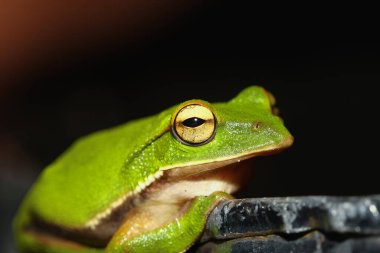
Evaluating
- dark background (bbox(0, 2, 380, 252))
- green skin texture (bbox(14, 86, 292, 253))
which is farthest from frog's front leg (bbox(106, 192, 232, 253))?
dark background (bbox(0, 2, 380, 252))

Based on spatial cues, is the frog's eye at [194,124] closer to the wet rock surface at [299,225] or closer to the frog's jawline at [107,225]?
the frog's jawline at [107,225]

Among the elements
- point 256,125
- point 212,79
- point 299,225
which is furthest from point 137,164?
point 212,79

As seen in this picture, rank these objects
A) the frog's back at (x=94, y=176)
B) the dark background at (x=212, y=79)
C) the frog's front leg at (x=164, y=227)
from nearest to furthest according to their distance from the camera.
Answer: the frog's front leg at (x=164, y=227), the frog's back at (x=94, y=176), the dark background at (x=212, y=79)

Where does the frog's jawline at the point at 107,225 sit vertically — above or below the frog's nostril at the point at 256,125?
below

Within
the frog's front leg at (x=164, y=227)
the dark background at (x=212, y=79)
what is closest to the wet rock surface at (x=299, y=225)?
the frog's front leg at (x=164, y=227)

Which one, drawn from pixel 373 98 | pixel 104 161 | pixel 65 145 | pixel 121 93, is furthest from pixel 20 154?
pixel 373 98

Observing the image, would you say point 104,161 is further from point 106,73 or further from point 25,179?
point 106,73

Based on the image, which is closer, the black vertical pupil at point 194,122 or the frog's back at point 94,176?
the black vertical pupil at point 194,122
